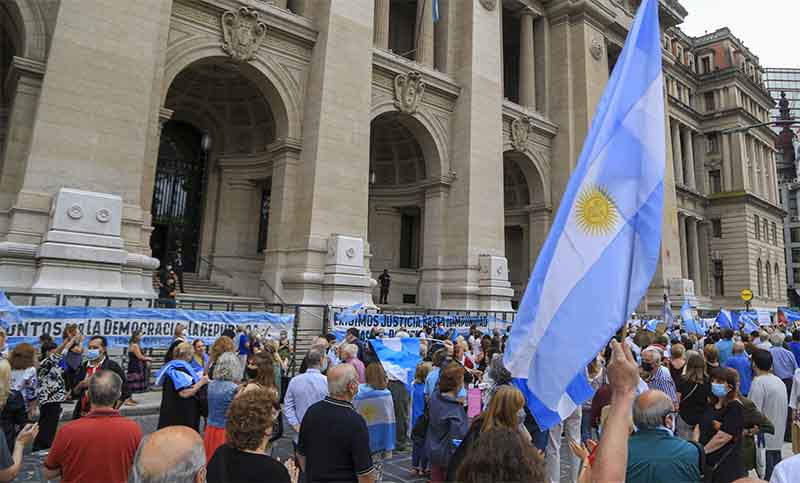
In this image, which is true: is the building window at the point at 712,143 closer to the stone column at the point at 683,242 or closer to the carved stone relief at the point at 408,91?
the stone column at the point at 683,242

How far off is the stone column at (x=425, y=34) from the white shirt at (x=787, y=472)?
2333 centimetres

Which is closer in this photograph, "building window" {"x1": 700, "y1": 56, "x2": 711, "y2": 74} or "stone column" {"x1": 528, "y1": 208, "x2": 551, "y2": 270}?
"stone column" {"x1": 528, "y1": 208, "x2": 551, "y2": 270}

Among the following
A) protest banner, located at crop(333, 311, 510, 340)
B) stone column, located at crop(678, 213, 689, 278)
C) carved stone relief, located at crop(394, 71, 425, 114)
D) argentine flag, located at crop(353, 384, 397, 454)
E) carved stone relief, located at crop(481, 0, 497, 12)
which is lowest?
argentine flag, located at crop(353, 384, 397, 454)

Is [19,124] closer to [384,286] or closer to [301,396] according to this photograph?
[301,396]

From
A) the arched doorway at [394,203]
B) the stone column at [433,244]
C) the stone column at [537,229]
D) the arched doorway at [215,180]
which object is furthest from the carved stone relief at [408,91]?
the stone column at [537,229]

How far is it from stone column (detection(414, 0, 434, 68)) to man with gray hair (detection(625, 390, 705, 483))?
22450 millimetres

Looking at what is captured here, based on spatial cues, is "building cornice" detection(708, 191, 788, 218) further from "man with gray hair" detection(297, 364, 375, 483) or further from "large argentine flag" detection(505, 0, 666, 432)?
"man with gray hair" detection(297, 364, 375, 483)

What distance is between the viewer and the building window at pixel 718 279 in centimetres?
4548

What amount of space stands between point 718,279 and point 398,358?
4683 cm

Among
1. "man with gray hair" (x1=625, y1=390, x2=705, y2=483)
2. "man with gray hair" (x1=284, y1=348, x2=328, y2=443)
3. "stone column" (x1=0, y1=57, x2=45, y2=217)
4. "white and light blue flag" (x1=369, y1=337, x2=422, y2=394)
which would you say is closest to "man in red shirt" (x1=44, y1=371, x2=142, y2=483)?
"man with gray hair" (x1=284, y1=348, x2=328, y2=443)

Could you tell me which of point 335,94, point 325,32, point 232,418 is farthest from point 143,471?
point 325,32

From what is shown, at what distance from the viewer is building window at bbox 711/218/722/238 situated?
46050mm

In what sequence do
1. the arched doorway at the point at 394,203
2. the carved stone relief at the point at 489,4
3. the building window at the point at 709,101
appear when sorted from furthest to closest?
the building window at the point at 709,101 < the arched doorway at the point at 394,203 < the carved stone relief at the point at 489,4

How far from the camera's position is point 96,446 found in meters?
3.35
